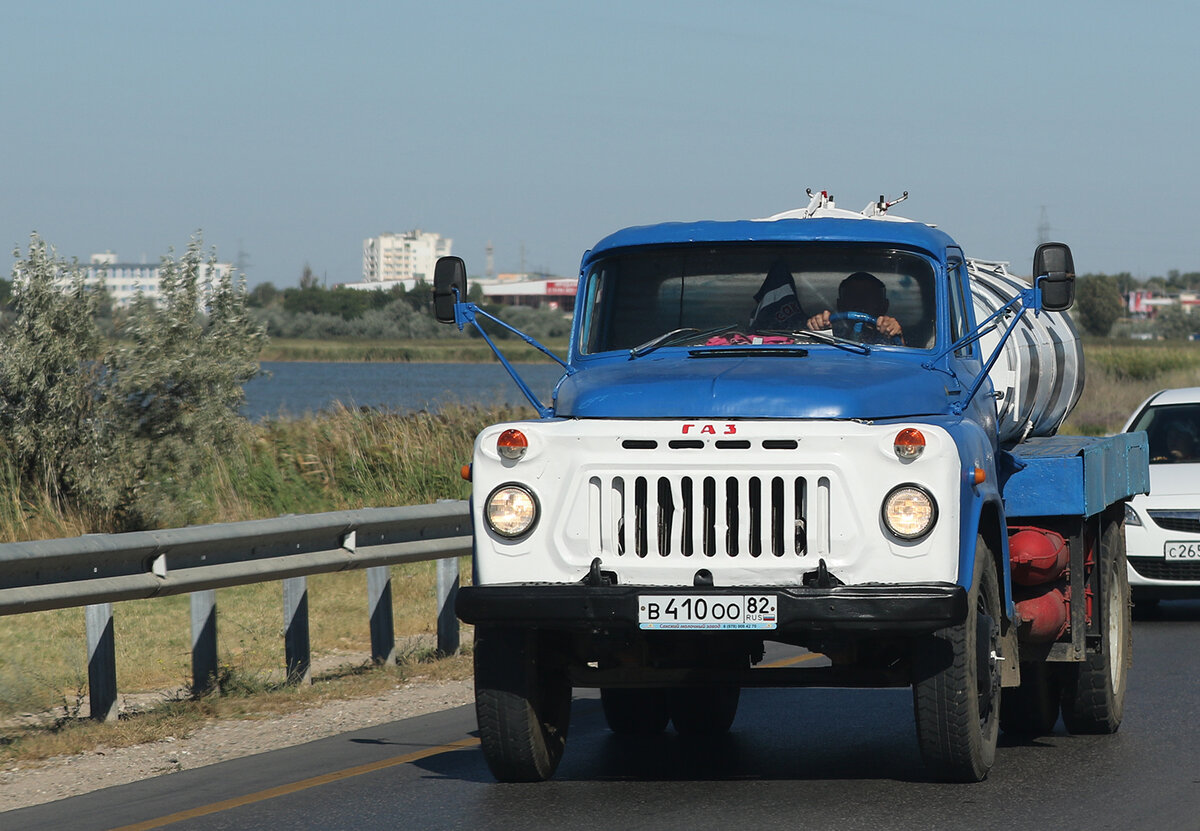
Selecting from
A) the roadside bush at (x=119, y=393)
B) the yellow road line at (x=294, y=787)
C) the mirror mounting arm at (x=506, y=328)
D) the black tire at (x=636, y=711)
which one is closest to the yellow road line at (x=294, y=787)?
the yellow road line at (x=294, y=787)

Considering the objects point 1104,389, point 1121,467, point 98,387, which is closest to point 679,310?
point 1121,467

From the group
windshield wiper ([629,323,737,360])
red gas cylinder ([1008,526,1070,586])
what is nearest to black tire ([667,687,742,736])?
red gas cylinder ([1008,526,1070,586])

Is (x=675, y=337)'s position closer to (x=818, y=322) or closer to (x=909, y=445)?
(x=818, y=322)

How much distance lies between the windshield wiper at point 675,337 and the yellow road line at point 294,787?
2041 mm

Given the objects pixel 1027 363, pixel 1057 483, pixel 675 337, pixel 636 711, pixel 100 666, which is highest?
pixel 675 337

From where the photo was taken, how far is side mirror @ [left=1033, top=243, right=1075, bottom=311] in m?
7.81

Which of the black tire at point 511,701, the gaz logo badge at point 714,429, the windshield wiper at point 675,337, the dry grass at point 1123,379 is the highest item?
the windshield wiper at point 675,337

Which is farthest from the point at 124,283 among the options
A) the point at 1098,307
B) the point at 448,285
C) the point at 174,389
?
the point at 1098,307

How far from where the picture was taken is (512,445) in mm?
6871

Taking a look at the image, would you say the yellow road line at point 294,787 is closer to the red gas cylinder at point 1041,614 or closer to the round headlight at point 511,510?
the round headlight at point 511,510

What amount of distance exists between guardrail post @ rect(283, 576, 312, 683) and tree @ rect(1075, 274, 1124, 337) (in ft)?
270

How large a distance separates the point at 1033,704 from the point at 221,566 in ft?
14.0

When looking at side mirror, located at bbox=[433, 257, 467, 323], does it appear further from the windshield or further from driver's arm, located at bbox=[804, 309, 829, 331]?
driver's arm, located at bbox=[804, 309, 829, 331]

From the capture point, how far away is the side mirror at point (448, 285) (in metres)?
8.38
